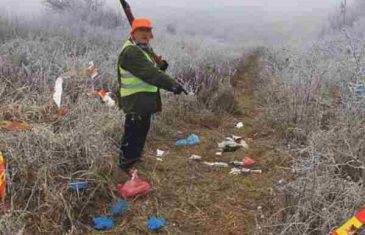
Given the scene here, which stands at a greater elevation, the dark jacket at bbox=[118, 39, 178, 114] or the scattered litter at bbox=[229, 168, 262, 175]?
the dark jacket at bbox=[118, 39, 178, 114]

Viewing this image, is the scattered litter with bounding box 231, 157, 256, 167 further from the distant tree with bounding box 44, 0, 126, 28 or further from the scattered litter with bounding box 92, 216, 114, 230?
the distant tree with bounding box 44, 0, 126, 28

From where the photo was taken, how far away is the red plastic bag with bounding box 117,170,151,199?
4.12 metres

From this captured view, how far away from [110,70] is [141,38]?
9.51 ft

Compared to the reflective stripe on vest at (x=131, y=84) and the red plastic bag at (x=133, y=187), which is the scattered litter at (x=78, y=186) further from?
the reflective stripe on vest at (x=131, y=84)

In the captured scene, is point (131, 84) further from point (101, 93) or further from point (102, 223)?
point (101, 93)

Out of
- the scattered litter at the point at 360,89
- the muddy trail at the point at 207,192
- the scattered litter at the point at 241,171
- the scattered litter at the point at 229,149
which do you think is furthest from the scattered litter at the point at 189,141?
the scattered litter at the point at 360,89

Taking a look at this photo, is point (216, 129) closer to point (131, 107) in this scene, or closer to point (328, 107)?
point (328, 107)

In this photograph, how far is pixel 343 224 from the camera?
3.03m

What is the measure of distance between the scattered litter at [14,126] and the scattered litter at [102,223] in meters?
1.11

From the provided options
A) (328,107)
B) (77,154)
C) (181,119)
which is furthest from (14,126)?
(328,107)

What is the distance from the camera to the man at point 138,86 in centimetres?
436

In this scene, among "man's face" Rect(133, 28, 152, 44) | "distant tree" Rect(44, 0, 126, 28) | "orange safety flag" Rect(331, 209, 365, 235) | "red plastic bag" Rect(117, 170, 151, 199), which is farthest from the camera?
"distant tree" Rect(44, 0, 126, 28)

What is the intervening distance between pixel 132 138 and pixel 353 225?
240 cm

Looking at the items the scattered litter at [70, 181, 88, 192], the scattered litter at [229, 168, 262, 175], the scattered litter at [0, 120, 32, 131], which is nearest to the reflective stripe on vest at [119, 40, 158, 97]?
the scattered litter at [0, 120, 32, 131]
